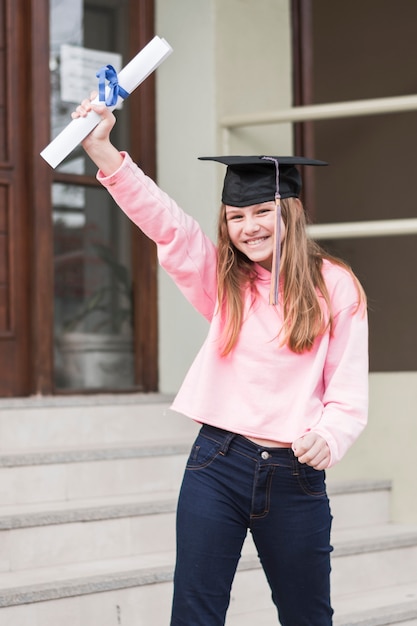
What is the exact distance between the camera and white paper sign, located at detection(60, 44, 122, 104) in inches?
193

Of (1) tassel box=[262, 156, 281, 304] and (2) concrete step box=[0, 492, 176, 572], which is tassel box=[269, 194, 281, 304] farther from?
(2) concrete step box=[0, 492, 176, 572]

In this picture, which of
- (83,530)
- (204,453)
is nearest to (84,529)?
(83,530)

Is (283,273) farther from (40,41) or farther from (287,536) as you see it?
(40,41)

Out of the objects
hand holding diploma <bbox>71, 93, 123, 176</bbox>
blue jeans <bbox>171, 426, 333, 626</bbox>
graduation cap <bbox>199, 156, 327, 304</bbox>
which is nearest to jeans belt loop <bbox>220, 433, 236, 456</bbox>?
blue jeans <bbox>171, 426, 333, 626</bbox>

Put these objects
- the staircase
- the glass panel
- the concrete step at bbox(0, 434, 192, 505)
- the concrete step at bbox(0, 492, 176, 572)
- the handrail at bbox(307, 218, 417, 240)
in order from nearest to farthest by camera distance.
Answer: the staircase < the concrete step at bbox(0, 492, 176, 572) < the concrete step at bbox(0, 434, 192, 505) < the handrail at bbox(307, 218, 417, 240) < the glass panel

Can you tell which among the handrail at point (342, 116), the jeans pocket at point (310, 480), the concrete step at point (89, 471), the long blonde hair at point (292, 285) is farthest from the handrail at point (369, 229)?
the jeans pocket at point (310, 480)

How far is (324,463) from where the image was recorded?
90.6 inches

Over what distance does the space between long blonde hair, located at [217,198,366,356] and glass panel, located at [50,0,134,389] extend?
8.08 ft

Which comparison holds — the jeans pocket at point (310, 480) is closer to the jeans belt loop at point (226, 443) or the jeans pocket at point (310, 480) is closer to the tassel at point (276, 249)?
the jeans belt loop at point (226, 443)

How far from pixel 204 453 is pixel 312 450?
0.88 ft

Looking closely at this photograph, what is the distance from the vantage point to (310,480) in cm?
241

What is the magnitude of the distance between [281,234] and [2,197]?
2.55m

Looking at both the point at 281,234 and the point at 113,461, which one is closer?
the point at 281,234

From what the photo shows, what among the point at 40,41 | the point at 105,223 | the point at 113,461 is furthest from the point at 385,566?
the point at 40,41
